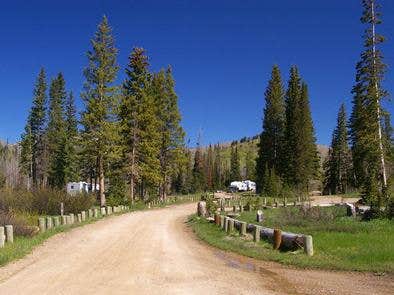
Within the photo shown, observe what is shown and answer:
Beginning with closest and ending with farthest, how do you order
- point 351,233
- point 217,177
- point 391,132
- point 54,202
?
point 351,233
point 54,202
point 391,132
point 217,177

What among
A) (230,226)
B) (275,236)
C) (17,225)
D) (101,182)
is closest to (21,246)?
(17,225)

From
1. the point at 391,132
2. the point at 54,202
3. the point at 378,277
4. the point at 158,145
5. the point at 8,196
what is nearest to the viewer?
the point at 378,277

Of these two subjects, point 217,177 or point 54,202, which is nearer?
point 54,202

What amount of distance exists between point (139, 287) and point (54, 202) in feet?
78.8

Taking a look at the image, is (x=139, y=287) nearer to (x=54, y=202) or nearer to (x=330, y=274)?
(x=330, y=274)

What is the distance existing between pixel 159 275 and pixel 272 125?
66908mm

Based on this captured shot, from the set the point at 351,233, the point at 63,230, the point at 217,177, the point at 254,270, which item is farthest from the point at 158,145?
the point at 217,177

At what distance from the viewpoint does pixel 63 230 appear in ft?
80.7

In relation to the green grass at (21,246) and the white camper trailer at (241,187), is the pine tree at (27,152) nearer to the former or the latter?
the white camper trailer at (241,187)

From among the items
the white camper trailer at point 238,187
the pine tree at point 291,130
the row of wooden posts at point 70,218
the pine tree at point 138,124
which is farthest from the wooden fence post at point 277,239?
the white camper trailer at point 238,187

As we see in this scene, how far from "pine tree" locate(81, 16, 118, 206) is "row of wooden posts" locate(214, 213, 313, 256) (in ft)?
75.2

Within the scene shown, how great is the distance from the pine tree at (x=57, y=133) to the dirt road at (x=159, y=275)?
217ft

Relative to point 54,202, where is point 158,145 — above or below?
above

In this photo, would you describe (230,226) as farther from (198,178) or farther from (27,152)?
(198,178)
